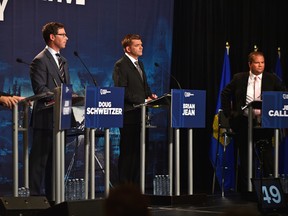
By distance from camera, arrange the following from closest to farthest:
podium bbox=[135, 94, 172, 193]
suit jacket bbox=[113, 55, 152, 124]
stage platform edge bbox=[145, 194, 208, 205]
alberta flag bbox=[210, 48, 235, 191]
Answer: podium bbox=[135, 94, 172, 193], stage platform edge bbox=[145, 194, 208, 205], suit jacket bbox=[113, 55, 152, 124], alberta flag bbox=[210, 48, 235, 191]

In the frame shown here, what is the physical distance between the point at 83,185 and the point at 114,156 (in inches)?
104

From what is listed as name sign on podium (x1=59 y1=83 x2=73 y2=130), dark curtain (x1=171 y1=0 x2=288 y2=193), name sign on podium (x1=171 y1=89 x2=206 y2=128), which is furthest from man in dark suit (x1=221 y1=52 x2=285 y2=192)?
name sign on podium (x1=59 y1=83 x2=73 y2=130)

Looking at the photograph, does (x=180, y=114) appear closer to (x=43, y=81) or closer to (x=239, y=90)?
(x=239, y=90)

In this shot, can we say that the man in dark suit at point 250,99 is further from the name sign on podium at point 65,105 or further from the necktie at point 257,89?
the name sign on podium at point 65,105

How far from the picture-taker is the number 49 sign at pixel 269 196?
20.5ft

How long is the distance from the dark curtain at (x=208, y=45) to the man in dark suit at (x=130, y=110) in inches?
87.6

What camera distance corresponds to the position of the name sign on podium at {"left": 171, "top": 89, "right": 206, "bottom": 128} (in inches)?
281

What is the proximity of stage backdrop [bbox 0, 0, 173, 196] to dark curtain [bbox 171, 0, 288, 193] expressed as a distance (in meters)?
0.24

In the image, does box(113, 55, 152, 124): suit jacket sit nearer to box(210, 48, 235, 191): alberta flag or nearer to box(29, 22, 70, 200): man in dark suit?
box(29, 22, 70, 200): man in dark suit

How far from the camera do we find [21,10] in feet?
27.8

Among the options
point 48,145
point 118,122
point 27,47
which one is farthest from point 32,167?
point 27,47

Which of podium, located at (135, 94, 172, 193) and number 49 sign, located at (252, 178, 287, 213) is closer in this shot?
number 49 sign, located at (252, 178, 287, 213)

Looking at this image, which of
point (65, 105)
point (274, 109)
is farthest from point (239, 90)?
point (65, 105)

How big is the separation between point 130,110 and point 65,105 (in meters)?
1.79
